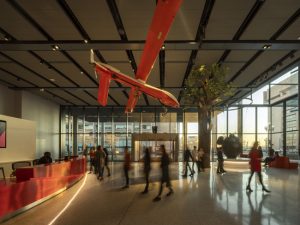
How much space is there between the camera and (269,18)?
33.4ft

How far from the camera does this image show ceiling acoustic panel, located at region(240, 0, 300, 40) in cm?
920

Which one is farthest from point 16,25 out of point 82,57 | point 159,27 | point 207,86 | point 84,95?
point 84,95

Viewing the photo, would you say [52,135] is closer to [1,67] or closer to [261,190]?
[1,67]

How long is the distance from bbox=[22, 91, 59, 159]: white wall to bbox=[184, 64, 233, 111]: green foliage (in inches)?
488

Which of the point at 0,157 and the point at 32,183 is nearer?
the point at 32,183

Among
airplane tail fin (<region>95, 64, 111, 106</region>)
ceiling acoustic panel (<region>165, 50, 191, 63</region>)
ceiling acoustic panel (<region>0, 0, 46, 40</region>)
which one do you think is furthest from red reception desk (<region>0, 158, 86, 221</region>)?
ceiling acoustic panel (<region>165, 50, 191, 63</region>)

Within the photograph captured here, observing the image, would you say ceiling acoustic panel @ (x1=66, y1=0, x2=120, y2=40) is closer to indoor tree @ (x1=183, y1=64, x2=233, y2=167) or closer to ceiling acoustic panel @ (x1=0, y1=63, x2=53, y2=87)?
indoor tree @ (x1=183, y1=64, x2=233, y2=167)

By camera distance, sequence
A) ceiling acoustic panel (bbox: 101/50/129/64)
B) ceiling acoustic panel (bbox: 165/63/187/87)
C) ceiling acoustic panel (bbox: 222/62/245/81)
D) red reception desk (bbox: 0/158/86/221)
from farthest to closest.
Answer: ceiling acoustic panel (bbox: 165/63/187/87) → ceiling acoustic panel (bbox: 222/62/245/81) → ceiling acoustic panel (bbox: 101/50/129/64) → red reception desk (bbox: 0/158/86/221)

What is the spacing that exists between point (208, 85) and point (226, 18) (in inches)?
208

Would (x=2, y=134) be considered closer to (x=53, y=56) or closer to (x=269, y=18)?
(x=53, y=56)

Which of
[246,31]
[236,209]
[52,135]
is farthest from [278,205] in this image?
[52,135]

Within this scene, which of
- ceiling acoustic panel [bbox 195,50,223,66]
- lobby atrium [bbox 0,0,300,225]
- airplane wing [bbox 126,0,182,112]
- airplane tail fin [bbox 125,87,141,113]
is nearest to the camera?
airplane wing [bbox 126,0,182,112]

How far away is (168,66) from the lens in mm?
16250

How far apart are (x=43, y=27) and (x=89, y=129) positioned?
21.6 meters
